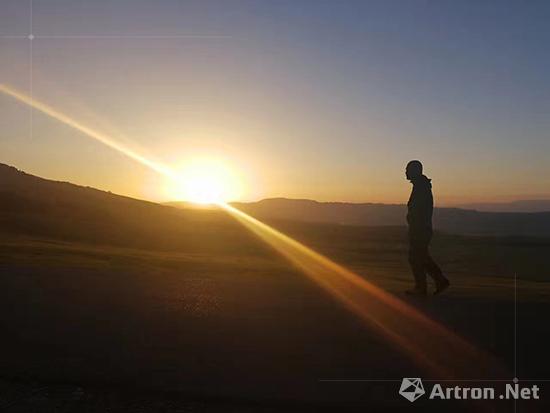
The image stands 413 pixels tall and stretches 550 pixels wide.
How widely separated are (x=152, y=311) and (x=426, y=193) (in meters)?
5.43

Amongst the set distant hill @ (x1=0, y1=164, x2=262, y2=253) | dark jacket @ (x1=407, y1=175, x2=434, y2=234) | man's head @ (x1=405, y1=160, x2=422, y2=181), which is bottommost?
distant hill @ (x1=0, y1=164, x2=262, y2=253)

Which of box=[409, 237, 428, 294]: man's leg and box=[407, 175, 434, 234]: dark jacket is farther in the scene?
box=[407, 175, 434, 234]: dark jacket

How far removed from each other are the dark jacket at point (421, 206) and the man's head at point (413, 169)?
8 cm

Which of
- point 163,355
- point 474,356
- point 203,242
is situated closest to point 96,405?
point 163,355

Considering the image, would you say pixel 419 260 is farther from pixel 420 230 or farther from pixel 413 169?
pixel 413 169

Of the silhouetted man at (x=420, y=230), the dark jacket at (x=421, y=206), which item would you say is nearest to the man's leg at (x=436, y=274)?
the silhouetted man at (x=420, y=230)

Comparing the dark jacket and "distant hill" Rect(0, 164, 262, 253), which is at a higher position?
the dark jacket

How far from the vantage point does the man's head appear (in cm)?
1033

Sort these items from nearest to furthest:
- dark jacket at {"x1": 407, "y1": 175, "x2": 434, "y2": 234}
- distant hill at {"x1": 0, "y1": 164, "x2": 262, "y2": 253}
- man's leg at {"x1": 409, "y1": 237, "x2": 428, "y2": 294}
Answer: man's leg at {"x1": 409, "y1": 237, "x2": 428, "y2": 294}
dark jacket at {"x1": 407, "y1": 175, "x2": 434, "y2": 234}
distant hill at {"x1": 0, "y1": 164, "x2": 262, "y2": 253}

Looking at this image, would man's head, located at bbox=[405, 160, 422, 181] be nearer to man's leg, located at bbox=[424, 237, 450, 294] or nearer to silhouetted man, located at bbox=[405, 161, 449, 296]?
silhouetted man, located at bbox=[405, 161, 449, 296]

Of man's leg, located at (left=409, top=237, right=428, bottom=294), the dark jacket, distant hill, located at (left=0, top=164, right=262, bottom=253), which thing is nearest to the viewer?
man's leg, located at (left=409, top=237, right=428, bottom=294)

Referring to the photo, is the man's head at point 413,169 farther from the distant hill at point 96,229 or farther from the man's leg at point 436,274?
the distant hill at point 96,229

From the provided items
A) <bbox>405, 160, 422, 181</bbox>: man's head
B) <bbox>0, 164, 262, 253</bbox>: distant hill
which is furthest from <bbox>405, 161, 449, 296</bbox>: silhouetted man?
<bbox>0, 164, 262, 253</bbox>: distant hill

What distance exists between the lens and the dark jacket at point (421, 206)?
10227 millimetres
